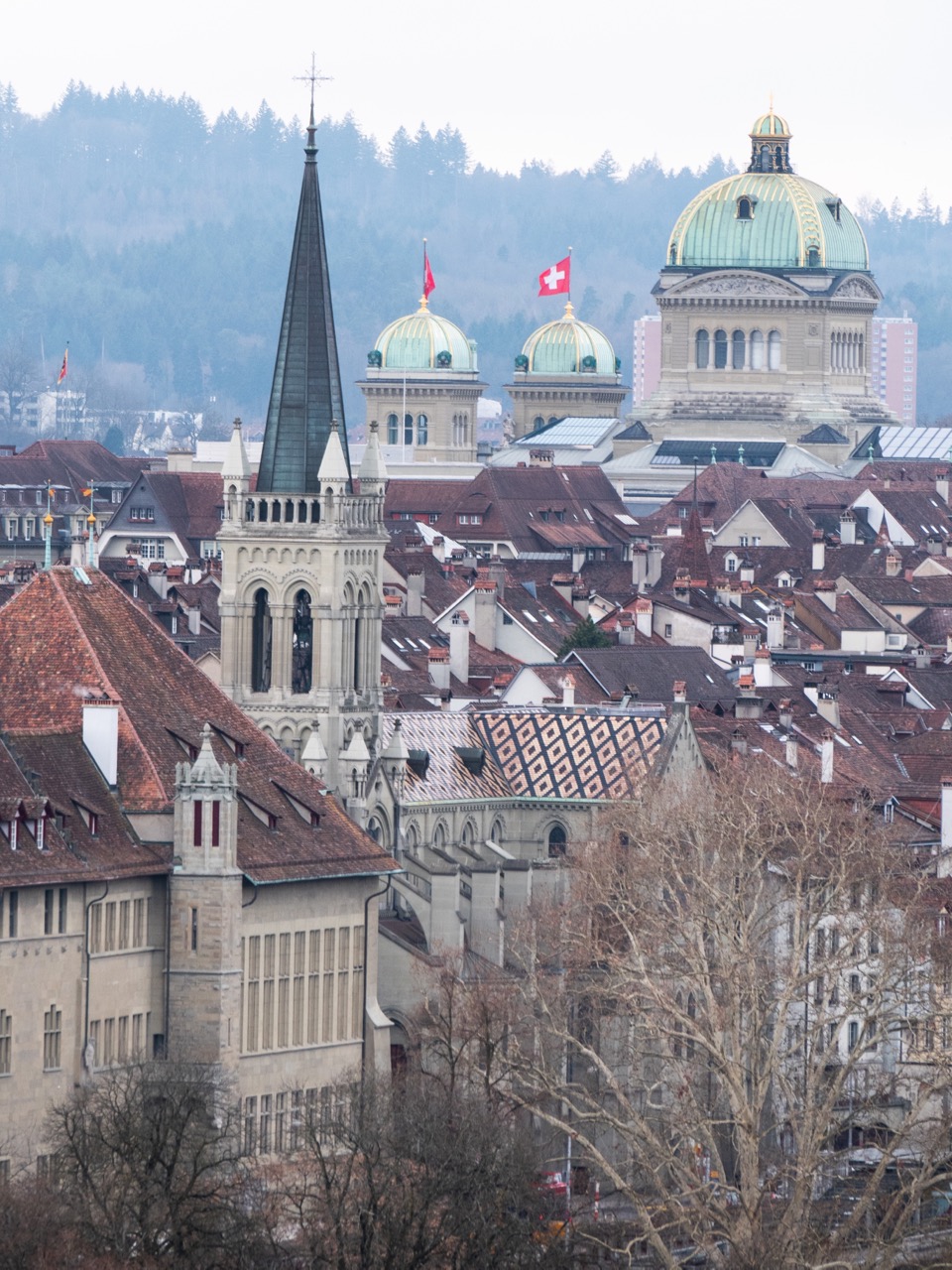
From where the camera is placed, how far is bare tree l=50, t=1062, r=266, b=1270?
220 feet

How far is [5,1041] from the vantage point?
76.8 metres

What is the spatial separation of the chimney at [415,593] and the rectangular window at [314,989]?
64996mm

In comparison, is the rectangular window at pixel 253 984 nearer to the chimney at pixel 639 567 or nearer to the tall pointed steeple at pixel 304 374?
the tall pointed steeple at pixel 304 374

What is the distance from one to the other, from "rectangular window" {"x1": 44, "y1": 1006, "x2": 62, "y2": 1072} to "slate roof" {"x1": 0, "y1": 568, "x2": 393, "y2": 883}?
498 centimetres

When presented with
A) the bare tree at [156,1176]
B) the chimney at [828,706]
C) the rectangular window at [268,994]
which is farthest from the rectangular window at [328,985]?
the chimney at [828,706]

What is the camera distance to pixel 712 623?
15412cm

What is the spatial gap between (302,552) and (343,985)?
16163mm

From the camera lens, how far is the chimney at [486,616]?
474ft

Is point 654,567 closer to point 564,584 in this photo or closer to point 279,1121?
point 564,584

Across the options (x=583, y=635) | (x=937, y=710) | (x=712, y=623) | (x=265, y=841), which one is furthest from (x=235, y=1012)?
(x=712, y=623)

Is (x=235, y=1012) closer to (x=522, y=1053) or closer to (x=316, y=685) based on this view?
(x=522, y=1053)

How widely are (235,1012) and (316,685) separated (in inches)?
746

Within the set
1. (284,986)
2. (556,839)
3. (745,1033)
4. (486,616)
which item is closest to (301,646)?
(556,839)

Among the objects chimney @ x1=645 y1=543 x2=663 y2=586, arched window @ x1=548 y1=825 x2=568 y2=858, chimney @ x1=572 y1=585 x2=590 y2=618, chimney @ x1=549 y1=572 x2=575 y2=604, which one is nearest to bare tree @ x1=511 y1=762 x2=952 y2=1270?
arched window @ x1=548 y1=825 x2=568 y2=858
